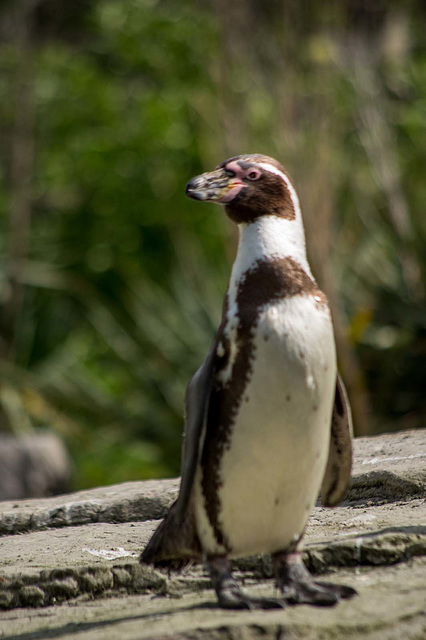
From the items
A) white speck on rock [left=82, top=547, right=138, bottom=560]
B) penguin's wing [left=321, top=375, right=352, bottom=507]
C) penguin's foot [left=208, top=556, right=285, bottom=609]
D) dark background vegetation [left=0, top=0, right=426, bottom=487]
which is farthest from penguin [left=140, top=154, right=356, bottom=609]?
dark background vegetation [left=0, top=0, right=426, bottom=487]

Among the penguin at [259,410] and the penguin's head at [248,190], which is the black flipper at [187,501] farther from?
the penguin's head at [248,190]

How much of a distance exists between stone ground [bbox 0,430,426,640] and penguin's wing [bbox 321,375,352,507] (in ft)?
0.58

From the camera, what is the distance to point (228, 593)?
7.27ft

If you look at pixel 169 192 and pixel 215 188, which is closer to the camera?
pixel 215 188

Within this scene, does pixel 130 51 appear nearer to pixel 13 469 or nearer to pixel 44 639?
pixel 13 469

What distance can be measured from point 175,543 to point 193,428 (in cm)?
33

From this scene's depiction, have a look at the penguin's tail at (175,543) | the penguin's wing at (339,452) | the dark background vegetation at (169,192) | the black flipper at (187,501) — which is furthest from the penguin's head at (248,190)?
the dark background vegetation at (169,192)

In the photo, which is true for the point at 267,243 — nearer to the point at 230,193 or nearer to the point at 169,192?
the point at 230,193

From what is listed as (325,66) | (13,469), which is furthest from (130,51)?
(13,469)

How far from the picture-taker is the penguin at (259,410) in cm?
218

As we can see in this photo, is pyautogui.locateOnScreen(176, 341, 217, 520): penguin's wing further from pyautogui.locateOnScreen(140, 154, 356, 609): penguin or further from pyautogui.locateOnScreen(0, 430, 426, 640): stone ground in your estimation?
pyautogui.locateOnScreen(0, 430, 426, 640): stone ground

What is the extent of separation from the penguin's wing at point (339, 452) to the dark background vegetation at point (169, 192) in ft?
10.5

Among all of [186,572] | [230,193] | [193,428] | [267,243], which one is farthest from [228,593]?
[230,193]

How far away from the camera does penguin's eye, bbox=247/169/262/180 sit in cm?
233
